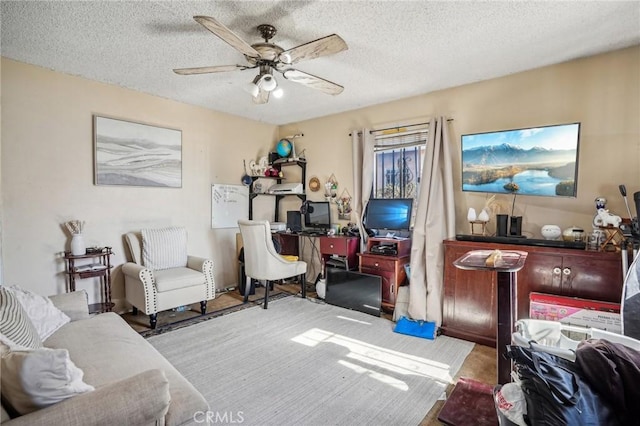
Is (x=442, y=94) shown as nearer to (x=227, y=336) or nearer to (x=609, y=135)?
(x=609, y=135)

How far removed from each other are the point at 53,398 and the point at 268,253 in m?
2.55

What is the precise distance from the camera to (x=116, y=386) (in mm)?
1126

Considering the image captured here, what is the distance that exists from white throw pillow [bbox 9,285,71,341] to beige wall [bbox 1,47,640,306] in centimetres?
131

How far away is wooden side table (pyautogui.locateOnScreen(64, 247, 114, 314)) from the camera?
9.78 feet

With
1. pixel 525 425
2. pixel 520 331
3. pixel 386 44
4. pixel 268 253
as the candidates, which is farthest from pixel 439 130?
pixel 525 425

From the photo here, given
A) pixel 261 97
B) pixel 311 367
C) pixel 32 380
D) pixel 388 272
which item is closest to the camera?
pixel 32 380

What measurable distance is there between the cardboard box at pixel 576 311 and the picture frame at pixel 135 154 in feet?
13.1

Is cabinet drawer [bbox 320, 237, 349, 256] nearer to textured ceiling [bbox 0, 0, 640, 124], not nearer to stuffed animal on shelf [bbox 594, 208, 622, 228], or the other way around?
textured ceiling [bbox 0, 0, 640, 124]

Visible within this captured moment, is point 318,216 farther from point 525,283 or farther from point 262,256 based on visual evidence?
point 525,283

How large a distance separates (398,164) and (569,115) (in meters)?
1.71

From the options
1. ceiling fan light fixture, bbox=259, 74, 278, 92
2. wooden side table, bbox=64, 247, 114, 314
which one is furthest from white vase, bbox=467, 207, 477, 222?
wooden side table, bbox=64, 247, 114, 314

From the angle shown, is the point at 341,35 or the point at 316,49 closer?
the point at 316,49

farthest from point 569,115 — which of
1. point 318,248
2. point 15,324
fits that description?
point 15,324

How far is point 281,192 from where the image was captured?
15.4 feet
